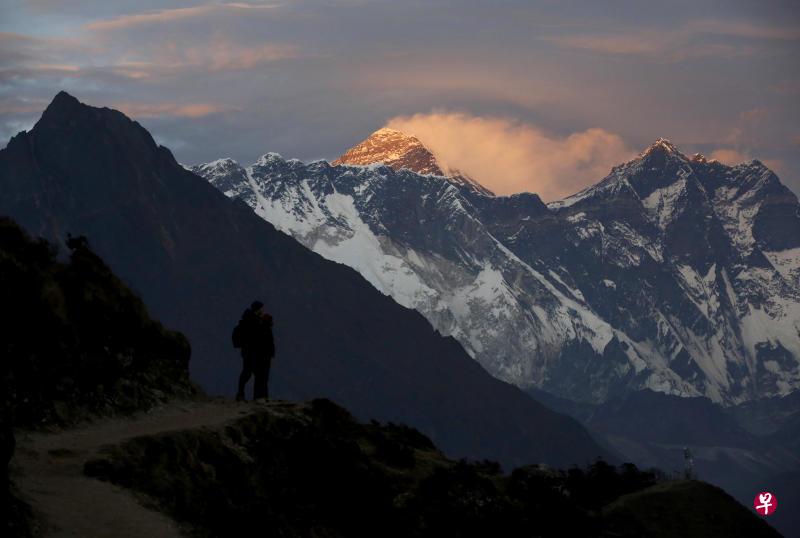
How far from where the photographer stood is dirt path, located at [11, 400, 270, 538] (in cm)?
3052

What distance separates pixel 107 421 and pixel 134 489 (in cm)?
623

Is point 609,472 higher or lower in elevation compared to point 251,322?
lower

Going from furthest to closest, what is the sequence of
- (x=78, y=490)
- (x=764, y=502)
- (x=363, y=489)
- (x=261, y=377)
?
1. (x=764, y=502)
2. (x=261, y=377)
3. (x=363, y=489)
4. (x=78, y=490)

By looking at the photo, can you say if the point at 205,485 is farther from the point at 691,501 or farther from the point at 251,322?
the point at 691,501

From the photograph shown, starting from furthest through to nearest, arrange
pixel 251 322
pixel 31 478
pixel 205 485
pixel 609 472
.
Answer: pixel 609 472 < pixel 251 322 < pixel 205 485 < pixel 31 478

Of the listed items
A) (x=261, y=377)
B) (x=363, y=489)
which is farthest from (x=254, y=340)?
(x=363, y=489)

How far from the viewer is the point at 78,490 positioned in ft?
107

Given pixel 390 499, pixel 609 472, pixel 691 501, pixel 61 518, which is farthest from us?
pixel 609 472

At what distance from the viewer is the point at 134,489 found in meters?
34.2

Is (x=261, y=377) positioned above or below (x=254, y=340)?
below

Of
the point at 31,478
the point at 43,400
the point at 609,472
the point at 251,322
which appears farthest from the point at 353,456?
the point at 609,472

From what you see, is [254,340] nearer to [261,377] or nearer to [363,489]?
[261,377]

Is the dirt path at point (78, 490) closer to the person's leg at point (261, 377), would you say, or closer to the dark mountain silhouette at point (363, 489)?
the dark mountain silhouette at point (363, 489)

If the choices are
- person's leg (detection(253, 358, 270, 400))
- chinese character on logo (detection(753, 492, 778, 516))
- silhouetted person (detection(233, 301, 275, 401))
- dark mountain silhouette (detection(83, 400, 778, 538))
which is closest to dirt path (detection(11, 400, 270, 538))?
dark mountain silhouette (detection(83, 400, 778, 538))
